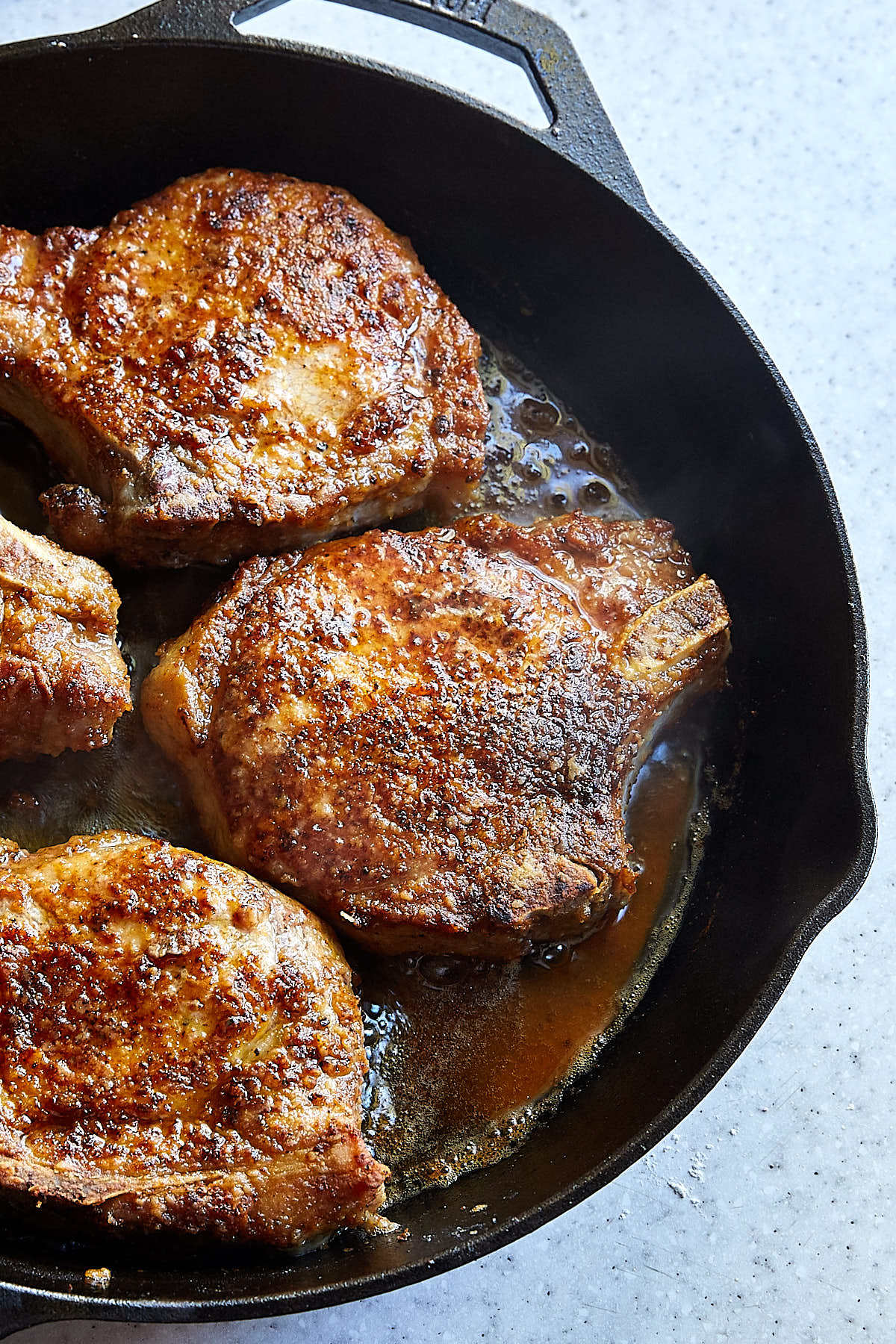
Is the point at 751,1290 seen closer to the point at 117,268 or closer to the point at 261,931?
the point at 261,931

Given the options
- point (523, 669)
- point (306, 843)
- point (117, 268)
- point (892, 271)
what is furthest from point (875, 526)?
point (117, 268)

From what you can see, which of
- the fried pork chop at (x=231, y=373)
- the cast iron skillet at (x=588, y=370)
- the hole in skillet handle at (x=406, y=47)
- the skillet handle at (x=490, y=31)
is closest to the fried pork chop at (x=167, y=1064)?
the cast iron skillet at (x=588, y=370)

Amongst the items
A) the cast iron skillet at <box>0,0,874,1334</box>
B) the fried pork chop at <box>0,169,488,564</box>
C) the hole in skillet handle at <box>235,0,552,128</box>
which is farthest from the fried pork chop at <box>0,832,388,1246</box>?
the hole in skillet handle at <box>235,0,552,128</box>

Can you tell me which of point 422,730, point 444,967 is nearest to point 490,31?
point 422,730

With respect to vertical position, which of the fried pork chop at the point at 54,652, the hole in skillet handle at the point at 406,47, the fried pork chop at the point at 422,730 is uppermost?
the hole in skillet handle at the point at 406,47

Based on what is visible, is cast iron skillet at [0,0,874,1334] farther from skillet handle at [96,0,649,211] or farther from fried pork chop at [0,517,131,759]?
fried pork chop at [0,517,131,759]

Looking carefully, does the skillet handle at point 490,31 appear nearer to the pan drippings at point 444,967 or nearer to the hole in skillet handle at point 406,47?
the hole in skillet handle at point 406,47

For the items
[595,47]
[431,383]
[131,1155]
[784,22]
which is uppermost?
[784,22]

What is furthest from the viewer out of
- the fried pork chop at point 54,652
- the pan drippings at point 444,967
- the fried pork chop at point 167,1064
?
the pan drippings at point 444,967
